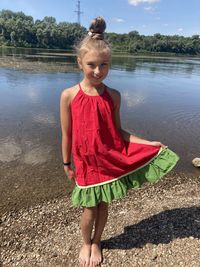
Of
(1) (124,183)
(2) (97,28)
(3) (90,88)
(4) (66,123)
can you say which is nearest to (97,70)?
(3) (90,88)

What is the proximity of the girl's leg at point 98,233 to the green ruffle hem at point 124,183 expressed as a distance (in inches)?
11.9

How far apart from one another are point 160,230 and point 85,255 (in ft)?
4.15

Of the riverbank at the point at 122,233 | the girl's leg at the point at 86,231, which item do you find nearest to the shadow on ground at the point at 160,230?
the riverbank at the point at 122,233

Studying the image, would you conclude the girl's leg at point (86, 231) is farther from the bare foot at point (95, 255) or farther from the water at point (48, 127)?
the water at point (48, 127)

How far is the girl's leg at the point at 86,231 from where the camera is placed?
3327 millimetres

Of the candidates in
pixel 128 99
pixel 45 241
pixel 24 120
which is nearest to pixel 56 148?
pixel 24 120

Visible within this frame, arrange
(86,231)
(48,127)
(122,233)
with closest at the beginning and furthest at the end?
(86,231) < (122,233) < (48,127)

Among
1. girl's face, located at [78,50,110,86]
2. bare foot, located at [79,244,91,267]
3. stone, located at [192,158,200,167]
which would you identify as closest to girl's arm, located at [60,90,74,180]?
girl's face, located at [78,50,110,86]

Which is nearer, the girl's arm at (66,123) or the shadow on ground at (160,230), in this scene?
the girl's arm at (66,123)

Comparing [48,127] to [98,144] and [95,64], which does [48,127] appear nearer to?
[98,144]

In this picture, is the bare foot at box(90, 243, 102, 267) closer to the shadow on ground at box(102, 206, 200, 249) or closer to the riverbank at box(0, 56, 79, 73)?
the shadow on ground at box(102, 206, 200, 249)

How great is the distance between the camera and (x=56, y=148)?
7.82 m

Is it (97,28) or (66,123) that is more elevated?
(97,28)

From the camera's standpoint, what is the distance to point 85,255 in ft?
11.9
